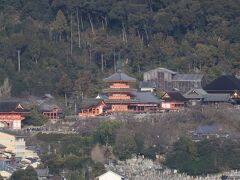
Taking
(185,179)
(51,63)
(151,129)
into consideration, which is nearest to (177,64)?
(51,63)

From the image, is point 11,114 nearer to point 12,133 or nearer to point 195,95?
point 12,133

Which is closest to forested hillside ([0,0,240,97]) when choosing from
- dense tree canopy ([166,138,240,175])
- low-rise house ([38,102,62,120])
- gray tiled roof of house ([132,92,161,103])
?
gray tiled roof of house ([132,92,161,103])

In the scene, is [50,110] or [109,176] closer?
[109,176]

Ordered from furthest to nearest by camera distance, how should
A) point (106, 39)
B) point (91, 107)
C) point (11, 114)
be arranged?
1. point (106, 39)
2. point (91, 107)
3. point (11, 114)

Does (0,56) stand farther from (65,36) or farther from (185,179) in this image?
(185,179)

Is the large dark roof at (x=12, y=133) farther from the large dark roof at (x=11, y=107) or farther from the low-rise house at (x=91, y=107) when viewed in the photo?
the low-rise house at (x=91, y=107)

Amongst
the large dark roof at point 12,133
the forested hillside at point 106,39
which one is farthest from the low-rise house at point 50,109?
the large dark roof at point 12,133

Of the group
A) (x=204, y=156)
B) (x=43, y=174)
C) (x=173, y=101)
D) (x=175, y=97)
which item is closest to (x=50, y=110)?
(x=173, y=101)

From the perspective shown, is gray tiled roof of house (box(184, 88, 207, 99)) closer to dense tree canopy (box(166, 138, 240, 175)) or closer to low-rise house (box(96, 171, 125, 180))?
dense tree canopy (box(166, 138, 240, 175))
